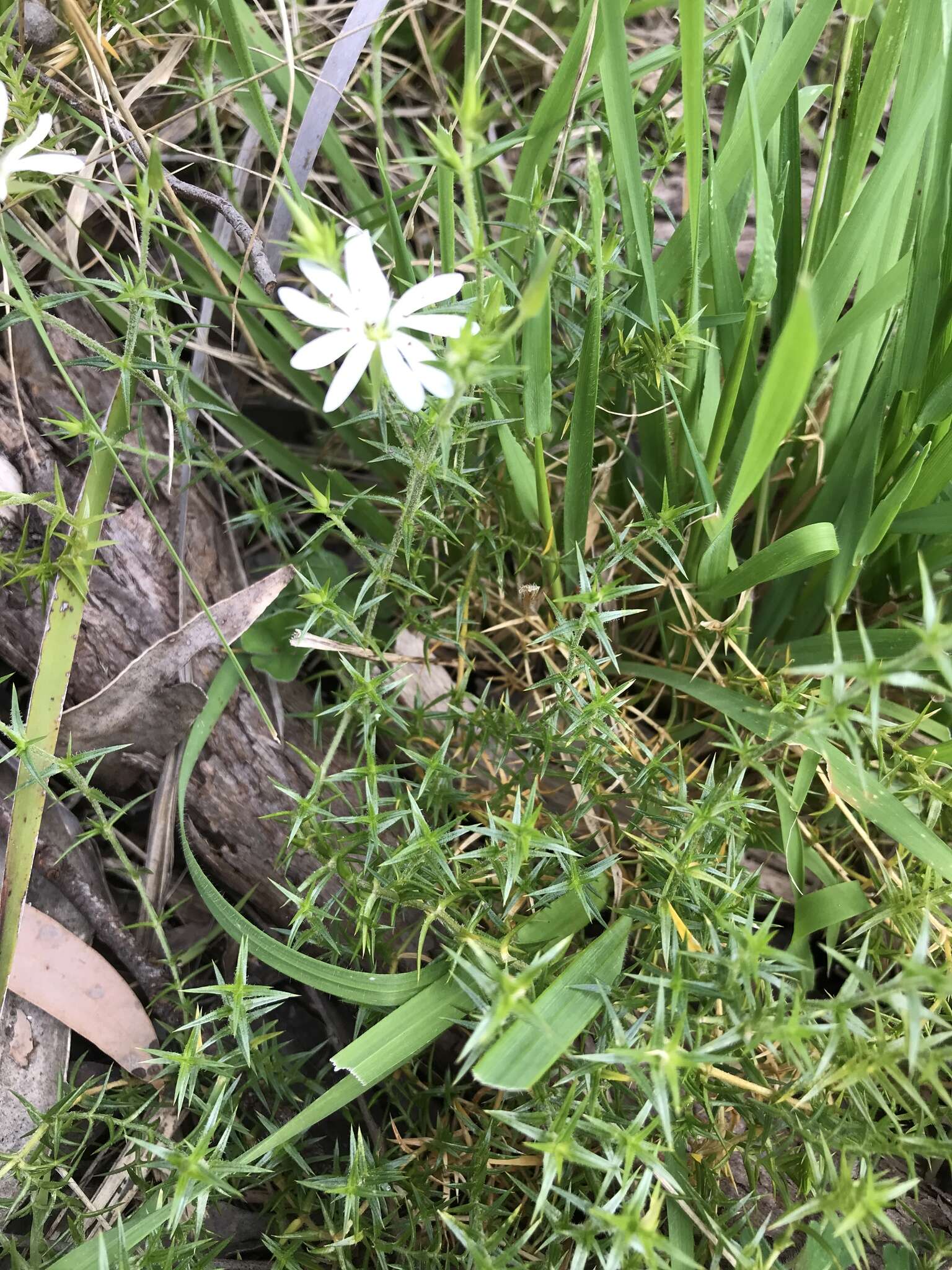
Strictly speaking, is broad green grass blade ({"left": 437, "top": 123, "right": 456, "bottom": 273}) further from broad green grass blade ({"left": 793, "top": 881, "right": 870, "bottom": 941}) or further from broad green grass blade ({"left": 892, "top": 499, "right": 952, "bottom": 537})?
broad green grass blade ({"left": 793, "top": 881, "right": 870, "bottom": 941})

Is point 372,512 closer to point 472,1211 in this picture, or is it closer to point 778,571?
point 778,571

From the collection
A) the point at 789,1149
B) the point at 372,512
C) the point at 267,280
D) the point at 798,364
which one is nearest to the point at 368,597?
the point at 372,512

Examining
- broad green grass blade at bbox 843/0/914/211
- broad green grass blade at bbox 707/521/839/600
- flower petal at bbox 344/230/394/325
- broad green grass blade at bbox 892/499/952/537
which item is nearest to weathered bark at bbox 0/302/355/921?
flower petal at bbox 344/230/394/325

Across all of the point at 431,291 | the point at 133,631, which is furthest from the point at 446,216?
the point at 133,631

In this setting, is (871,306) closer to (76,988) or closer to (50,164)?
(50,164)

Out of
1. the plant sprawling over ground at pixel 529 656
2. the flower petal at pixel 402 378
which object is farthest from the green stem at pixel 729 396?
the flower petal at pixel 402 378

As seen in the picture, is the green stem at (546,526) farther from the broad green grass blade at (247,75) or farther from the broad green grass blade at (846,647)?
the broad green grass blade at (247,75)
